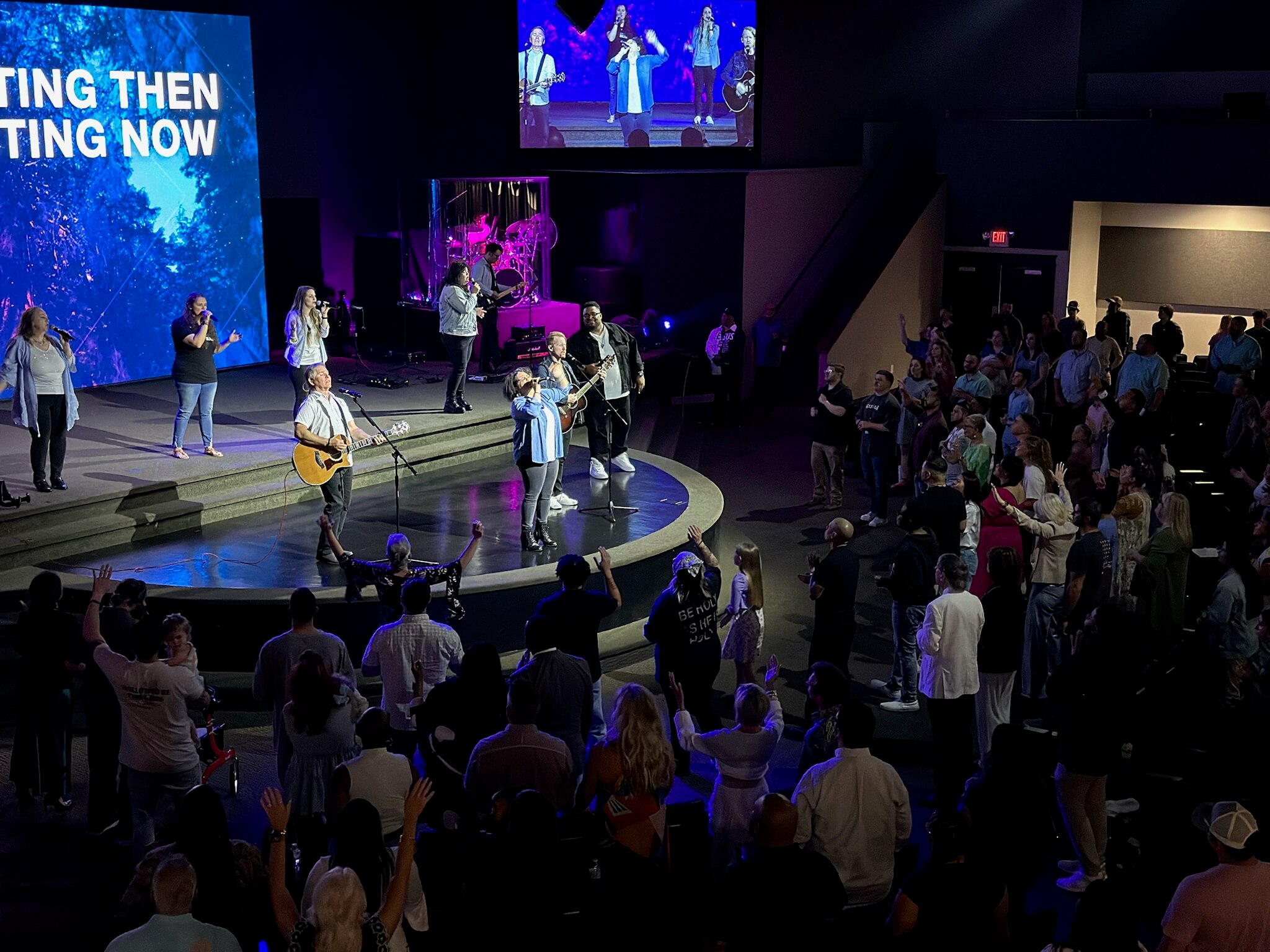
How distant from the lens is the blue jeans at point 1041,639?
27.2 ft

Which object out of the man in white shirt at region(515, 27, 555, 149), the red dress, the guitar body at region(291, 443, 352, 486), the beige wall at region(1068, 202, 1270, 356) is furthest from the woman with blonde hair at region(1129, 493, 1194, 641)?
the man in white shirt at region(515, 27, 555, 149)

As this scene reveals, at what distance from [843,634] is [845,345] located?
1067cm

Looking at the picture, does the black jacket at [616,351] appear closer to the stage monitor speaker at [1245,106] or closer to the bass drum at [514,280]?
the bass drum at [514,280]

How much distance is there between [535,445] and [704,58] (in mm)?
11132

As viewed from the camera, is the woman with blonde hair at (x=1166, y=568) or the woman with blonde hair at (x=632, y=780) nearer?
the woman with blonde hair at (x=632, y=780)

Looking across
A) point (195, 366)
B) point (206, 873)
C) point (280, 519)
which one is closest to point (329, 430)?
point (280, 519)

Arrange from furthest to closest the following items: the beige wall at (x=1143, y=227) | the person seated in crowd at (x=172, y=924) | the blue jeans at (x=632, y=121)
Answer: the blue jeans at (x=632, y=121), the beige wall at (x=1143, y=227), the person seated in crowd at (x=172, y=924)

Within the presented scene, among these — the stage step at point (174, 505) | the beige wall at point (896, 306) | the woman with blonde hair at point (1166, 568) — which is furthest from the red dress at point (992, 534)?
the beige wall at point (896, 306)

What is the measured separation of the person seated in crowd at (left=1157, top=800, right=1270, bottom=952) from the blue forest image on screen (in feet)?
41.1

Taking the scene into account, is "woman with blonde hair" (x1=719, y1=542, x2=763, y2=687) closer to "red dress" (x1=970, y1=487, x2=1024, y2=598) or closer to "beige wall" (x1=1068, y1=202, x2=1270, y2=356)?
"red dress" (x1=970, y1=487, x2=1024, y2=598)

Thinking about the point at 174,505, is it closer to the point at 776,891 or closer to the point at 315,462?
the point at 315,462

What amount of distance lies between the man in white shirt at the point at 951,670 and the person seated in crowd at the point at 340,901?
3.23 metres

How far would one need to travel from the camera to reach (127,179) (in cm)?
1451

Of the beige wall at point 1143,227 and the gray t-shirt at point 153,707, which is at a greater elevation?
the beige wall at point 1143,227
